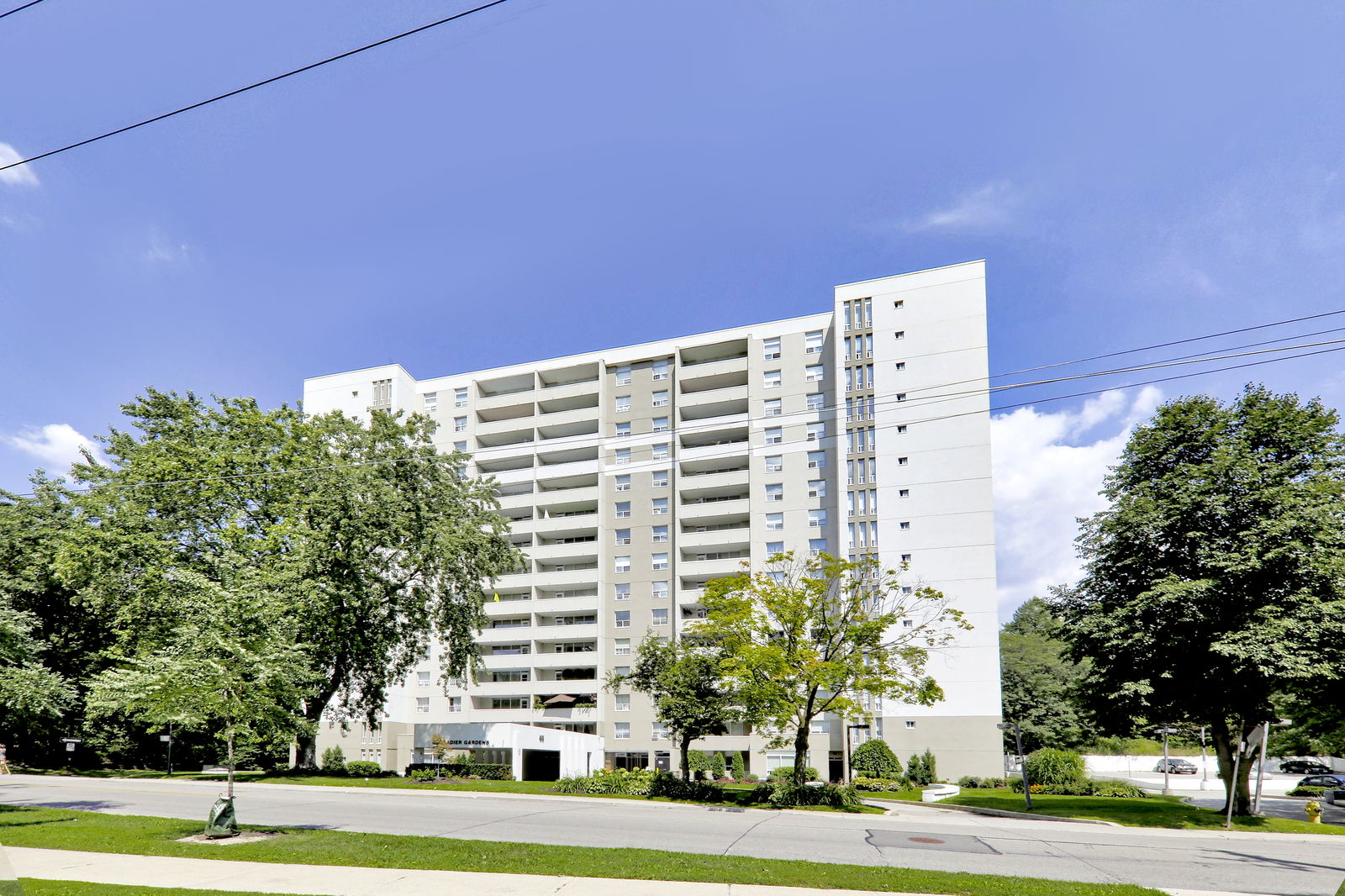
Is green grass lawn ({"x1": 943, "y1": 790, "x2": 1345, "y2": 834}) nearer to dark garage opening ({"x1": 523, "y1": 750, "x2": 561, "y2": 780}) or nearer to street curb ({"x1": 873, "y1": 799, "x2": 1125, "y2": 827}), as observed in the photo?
street curb ({"x1": 873, "y1": 799, "x2": 1125, "y2": 827})

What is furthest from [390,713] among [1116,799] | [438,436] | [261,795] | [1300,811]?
[1300,811]

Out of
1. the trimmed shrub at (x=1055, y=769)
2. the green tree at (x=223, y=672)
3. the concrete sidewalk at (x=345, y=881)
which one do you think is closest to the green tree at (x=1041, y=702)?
the trimmed shrub at (x=1055, y=769)

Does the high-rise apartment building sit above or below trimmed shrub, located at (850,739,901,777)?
above

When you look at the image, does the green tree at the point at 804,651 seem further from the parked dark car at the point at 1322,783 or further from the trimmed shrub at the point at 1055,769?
the parked dark car at the point at 1322,783

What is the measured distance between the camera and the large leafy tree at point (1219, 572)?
26.3 m

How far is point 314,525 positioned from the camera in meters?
36.0

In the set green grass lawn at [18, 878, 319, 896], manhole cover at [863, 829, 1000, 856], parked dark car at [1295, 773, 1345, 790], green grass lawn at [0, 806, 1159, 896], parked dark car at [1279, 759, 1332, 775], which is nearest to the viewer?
green grass lawn at [18, 878, 319, 896]

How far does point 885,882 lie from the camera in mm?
13125

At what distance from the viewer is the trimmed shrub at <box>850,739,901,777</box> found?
50625 mm

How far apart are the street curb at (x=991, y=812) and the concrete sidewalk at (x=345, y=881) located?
1572cm

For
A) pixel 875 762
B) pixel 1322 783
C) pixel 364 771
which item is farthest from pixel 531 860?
pixel 1322 783

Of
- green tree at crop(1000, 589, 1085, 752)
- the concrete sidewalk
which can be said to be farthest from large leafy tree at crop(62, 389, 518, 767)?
green tree at crop(1000, 589, 1085, 752)

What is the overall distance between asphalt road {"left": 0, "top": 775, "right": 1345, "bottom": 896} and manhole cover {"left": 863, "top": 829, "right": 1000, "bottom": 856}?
0.06 m

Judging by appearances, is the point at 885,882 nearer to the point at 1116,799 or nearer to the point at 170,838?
the point at 170,838
